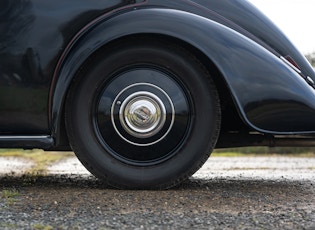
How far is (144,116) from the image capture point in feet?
12.4

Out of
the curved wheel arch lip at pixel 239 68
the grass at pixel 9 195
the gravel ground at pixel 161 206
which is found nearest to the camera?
the gravel ground at pixel 161 206

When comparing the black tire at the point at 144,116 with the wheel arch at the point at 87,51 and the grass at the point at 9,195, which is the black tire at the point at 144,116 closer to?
the wheel arch at the point at 87,51

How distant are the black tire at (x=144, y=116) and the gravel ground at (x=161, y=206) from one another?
17cm

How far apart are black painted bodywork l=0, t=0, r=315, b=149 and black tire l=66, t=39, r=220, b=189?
106 mm

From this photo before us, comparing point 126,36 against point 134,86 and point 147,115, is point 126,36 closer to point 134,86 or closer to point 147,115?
point 134,86

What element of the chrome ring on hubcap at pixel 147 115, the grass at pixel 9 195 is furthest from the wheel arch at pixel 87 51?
the grass at pixel 9 195

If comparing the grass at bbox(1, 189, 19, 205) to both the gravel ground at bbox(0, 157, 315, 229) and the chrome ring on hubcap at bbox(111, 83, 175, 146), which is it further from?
the chrome ring on hubcap at bbox(111, 83, 175, 146)

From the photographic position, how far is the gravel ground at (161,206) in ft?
9.50

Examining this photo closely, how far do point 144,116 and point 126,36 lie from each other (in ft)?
1.70

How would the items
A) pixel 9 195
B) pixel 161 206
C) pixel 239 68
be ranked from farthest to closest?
pixel 239 68 < pixel 9 195 < pixel 161 206

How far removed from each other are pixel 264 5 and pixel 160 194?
5.27ft

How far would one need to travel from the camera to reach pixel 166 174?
3816 mm

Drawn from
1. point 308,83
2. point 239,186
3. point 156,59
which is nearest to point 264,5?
point 308,83

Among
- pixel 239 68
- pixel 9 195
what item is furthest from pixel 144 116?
pixel 9 195
